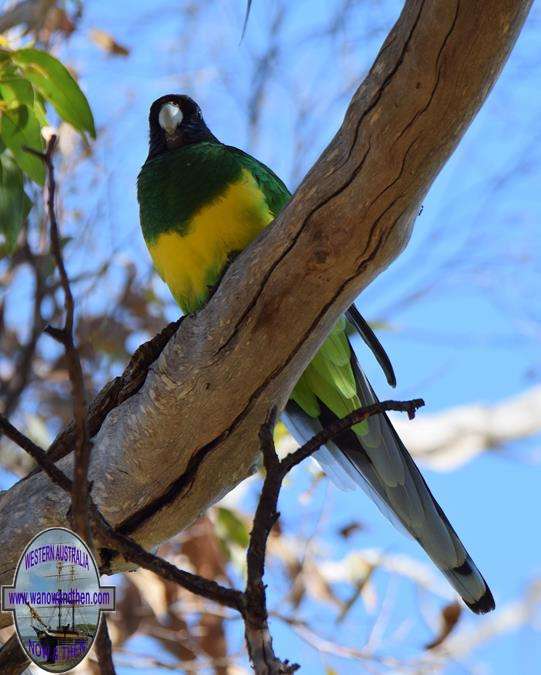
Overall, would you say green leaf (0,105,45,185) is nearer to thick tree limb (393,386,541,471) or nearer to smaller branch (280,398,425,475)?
smaller branch (280,398,425,475)

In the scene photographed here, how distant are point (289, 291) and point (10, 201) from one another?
894 millimetres

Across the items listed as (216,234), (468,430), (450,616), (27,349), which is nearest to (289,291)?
(216,234)

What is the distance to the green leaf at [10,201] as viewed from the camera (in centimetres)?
258

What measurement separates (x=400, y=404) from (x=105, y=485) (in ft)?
3.49

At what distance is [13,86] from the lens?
251 centimetres

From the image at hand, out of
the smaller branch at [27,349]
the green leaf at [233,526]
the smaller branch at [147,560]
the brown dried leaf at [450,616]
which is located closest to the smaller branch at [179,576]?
the smaller branch at [147,560]

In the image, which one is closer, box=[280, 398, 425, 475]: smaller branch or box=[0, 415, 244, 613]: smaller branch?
box=[0, 415, 244, 613]: smaller branch

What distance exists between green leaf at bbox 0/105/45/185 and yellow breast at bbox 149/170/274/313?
20.0 inches

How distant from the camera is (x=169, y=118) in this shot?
3.50 metres

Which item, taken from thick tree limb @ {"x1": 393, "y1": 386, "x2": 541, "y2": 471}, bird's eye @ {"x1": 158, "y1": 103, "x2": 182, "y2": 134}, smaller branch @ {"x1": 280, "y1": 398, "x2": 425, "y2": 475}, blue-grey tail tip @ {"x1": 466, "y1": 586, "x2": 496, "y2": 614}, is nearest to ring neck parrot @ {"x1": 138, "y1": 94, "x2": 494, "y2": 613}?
blue-grey tail tip @ {"x1": 466, "y1": 586, "x2": 496, "y2": 614}

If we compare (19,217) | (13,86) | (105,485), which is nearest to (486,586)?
(105,485)

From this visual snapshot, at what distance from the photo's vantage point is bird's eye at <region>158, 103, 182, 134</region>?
Result: 3.50m

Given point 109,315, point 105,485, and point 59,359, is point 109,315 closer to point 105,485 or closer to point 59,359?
point 59,359

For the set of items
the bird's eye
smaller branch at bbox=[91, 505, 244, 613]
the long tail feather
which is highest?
the bird's eye
